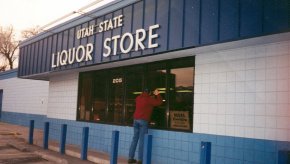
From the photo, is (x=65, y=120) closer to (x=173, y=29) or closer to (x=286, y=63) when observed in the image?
(x=173, y=29)

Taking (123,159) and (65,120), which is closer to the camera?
(123,159)

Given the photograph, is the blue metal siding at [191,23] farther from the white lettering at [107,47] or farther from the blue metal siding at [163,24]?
the white lettering at [107,47]

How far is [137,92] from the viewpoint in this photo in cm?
939

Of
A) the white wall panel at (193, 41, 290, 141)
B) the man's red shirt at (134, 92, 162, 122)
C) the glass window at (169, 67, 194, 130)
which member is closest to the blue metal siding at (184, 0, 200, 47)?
the white wall panel at (193, 41, 290, 141)

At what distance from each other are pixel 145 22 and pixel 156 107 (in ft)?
7.58

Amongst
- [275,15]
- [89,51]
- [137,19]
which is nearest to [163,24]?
[137,19]

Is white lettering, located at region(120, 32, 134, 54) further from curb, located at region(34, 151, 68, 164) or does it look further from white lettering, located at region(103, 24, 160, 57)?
curb, located at region(34, 151, 68, 164)

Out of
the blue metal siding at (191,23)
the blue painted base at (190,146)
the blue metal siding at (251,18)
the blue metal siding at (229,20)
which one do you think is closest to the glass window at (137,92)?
the blue painted base at (190,146)

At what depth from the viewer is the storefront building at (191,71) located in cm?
586

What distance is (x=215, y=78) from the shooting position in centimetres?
705

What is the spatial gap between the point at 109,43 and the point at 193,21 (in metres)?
3.13

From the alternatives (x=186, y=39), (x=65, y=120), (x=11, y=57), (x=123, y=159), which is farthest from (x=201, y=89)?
(x=11, y=57)

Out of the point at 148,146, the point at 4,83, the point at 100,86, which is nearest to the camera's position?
the point at 148,146

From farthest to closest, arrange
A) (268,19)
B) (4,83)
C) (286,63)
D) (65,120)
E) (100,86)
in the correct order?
(4,83), (65,120), (100,86), (286,63), (268,19)
